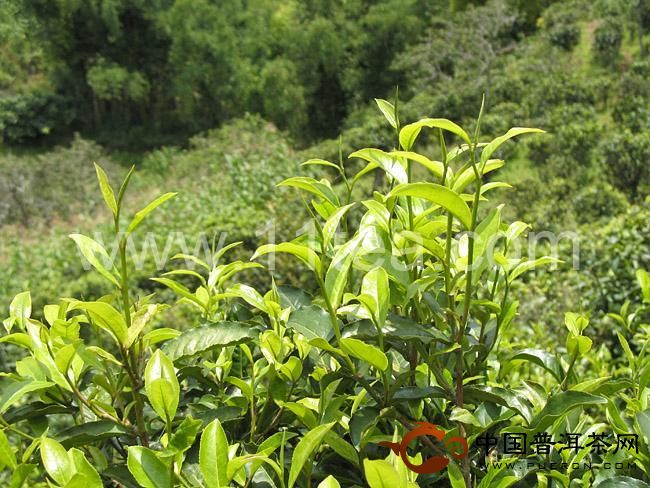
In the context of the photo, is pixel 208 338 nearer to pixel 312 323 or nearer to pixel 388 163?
pixel 312 323

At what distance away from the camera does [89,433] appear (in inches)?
23.6

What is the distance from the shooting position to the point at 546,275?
2980mm

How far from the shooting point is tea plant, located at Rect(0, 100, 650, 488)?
0.53 m

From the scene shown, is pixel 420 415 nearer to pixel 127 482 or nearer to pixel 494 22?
pixel 127 482

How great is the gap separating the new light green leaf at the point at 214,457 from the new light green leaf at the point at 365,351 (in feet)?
0.39

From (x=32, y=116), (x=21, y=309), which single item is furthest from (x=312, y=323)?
(x=32, y=116)

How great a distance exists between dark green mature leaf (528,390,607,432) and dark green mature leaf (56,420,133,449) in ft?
1.28

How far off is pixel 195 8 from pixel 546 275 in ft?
42.9

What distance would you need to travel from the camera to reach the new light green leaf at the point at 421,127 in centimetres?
52

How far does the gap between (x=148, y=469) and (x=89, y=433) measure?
0.12m

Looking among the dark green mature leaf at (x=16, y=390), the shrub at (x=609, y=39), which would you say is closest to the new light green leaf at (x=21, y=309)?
the dark green mature leaf at (x=16, y=390)

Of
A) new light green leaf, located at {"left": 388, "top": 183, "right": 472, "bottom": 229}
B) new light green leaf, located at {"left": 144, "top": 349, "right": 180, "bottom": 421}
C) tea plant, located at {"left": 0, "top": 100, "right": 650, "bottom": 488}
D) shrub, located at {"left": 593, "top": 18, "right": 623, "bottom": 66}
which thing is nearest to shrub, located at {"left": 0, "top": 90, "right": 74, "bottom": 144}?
shrub, located at {"left": 593, "top": 18, "right": 623, "bottom": 66}

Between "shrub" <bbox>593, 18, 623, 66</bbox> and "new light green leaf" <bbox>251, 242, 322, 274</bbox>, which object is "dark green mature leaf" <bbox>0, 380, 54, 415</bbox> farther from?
"shrub" <bbox>593, 18, 623, 66</bbox>

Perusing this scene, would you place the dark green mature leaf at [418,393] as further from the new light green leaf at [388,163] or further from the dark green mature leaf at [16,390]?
the dark green mature leaf at [16,390]
